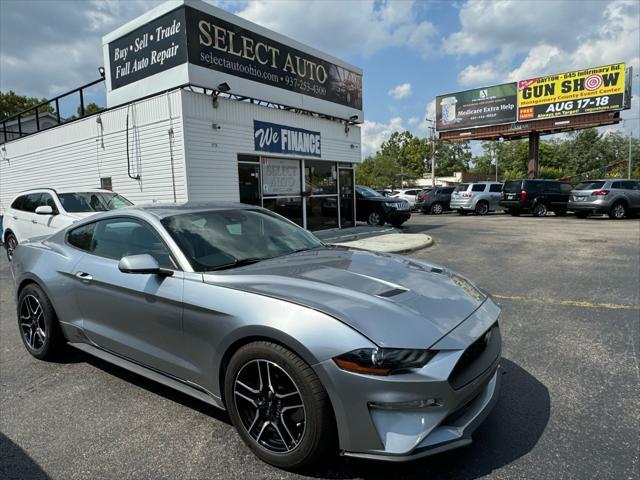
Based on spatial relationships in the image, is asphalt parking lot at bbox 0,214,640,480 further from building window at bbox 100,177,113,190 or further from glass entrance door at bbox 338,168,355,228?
glass entrance door at bbox 338,168,355,228

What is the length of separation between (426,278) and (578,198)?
1953cm

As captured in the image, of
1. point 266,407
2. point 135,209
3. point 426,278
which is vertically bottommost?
point 266,407

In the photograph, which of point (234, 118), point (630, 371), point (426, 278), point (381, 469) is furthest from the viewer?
point (234, 118)

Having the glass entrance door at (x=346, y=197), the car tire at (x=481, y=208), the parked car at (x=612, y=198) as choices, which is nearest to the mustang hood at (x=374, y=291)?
the glass entrance door at (x=346, y=197)

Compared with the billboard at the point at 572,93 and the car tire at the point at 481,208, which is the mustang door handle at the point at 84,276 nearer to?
the car tire at the point at 481,208

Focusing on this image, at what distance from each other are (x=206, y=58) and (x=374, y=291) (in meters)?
9.54

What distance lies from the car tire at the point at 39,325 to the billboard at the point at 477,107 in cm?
3526

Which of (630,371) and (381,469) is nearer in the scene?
(381,469)

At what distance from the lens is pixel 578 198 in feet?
62.5

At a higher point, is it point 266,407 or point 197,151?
point 197,151

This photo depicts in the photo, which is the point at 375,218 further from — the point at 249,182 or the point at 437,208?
the point at 437,208

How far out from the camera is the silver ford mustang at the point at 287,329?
→ 2119mm

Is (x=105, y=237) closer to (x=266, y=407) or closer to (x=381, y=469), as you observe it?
(x=266, y=407)

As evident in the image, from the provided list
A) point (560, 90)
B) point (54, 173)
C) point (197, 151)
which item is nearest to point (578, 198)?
point (560, 90)
